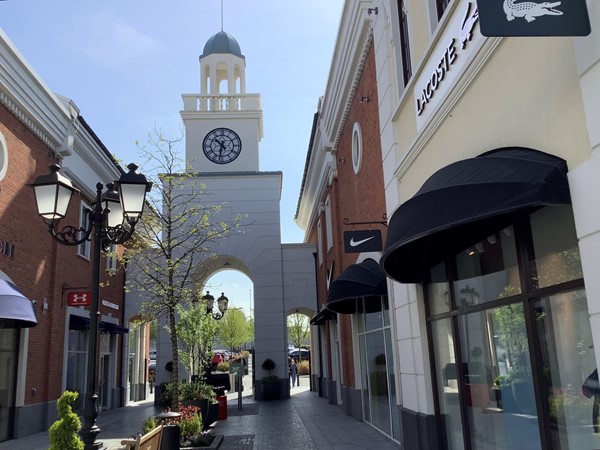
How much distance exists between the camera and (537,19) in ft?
11.7

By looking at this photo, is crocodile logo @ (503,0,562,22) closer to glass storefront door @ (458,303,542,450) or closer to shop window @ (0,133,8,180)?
glass storefront door @ (458,303,542,450)

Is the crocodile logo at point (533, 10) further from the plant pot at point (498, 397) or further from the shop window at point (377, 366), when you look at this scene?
the shop window at point (377, 366)

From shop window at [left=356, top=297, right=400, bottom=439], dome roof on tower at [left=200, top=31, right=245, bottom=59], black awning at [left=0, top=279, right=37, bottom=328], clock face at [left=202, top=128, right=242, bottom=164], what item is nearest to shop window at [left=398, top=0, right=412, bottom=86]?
shop window at [left=356, top=297, right=400, bottom=439]

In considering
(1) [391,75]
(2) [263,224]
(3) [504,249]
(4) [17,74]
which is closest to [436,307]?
(3) [504,249]

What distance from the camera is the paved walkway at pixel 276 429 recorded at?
11628 mm

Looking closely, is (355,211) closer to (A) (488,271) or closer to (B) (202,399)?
(B) (202,399)

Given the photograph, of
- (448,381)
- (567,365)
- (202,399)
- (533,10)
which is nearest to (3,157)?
(202,399)

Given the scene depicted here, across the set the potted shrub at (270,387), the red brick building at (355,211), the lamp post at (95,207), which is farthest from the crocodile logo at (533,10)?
the potted shrub at (270,387)

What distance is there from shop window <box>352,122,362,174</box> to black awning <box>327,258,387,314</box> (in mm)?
2528

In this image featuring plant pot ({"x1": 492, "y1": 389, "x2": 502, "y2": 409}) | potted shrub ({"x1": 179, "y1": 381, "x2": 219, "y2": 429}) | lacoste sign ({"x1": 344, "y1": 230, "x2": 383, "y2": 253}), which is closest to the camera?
plant pot ({"x1": 492, "y1": 389, "x2": 502, "y2": 409})

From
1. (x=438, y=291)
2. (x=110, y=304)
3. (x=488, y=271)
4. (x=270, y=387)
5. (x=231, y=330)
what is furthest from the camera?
(x=231, y=330)

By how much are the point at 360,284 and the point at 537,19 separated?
25.2 ft

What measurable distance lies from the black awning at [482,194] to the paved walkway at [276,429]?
21.7ft

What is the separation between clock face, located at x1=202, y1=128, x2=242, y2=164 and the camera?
92.8 feet
